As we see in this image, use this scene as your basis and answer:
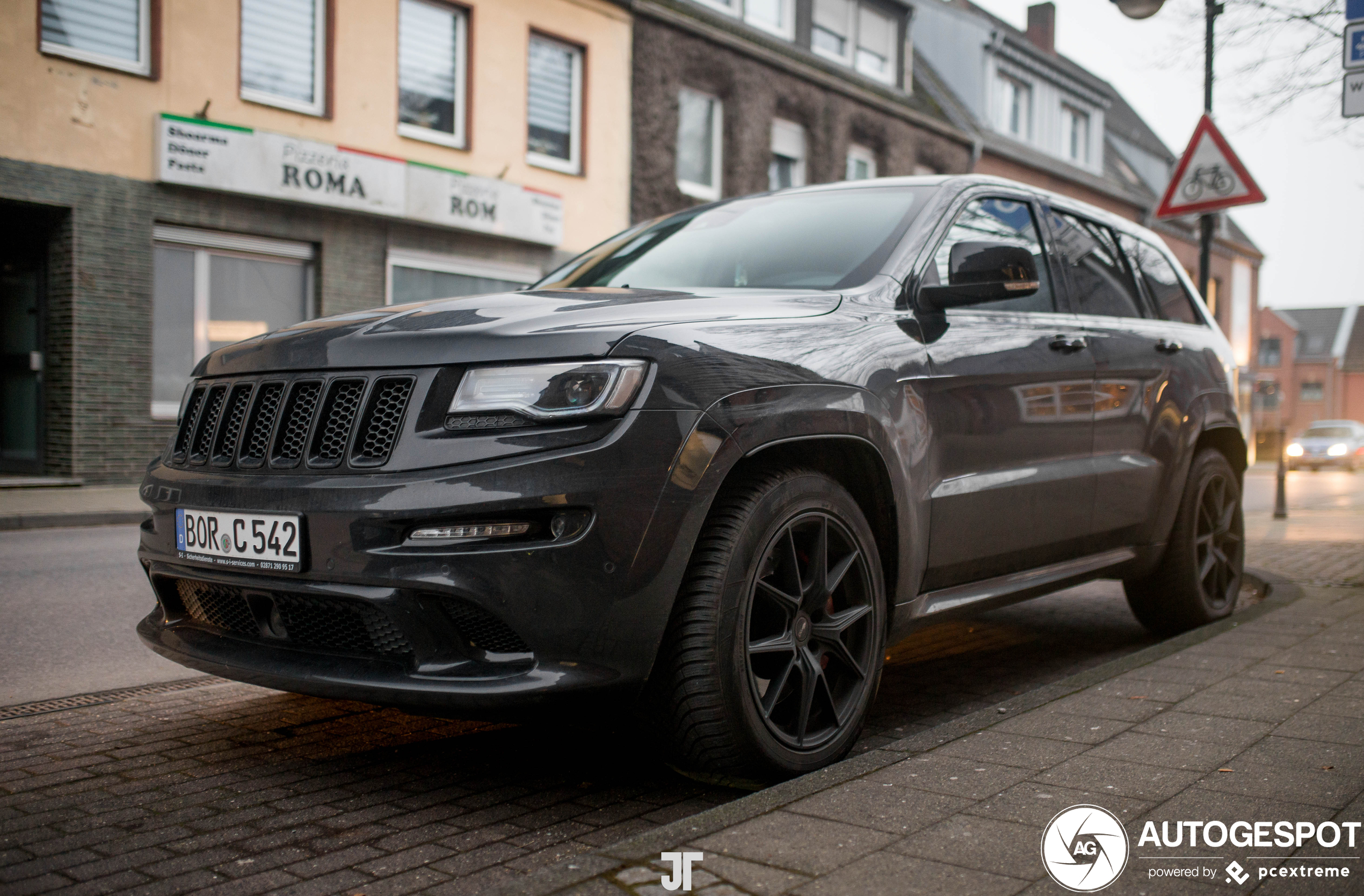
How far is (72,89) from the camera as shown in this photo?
39.5 ft

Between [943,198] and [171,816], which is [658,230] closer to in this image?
[943,198]

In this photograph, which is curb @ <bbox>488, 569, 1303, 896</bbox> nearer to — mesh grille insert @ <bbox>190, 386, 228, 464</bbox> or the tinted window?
the tinted window

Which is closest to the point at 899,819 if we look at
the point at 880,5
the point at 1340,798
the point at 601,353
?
the point at 1340,798

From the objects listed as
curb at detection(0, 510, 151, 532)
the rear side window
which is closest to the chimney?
curb at detection(0, 510, 151, 532)

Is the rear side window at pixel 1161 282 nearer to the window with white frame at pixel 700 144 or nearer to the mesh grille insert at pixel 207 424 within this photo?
the mesh grille insert at pixel 207 424

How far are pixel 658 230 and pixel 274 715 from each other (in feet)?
7.27

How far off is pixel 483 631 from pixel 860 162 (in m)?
22.4

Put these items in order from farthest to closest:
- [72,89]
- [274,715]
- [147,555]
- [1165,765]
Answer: [72,89]
[274,715]
[147,555]
[1165,765]

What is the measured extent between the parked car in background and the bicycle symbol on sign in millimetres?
32698

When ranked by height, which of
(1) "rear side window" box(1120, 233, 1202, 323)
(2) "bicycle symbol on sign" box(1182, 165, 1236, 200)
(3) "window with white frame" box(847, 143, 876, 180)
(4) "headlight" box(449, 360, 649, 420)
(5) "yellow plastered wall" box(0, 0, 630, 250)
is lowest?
(4) "headlight" box(449, 360, 649, 420)

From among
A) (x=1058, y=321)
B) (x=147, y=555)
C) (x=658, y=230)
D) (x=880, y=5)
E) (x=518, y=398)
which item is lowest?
Answer: (x=147, y=555)

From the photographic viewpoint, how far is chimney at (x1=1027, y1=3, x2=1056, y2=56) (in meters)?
33.4

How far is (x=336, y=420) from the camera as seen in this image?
2.82 meters

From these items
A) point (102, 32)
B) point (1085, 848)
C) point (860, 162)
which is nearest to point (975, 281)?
point (1085, 848)
